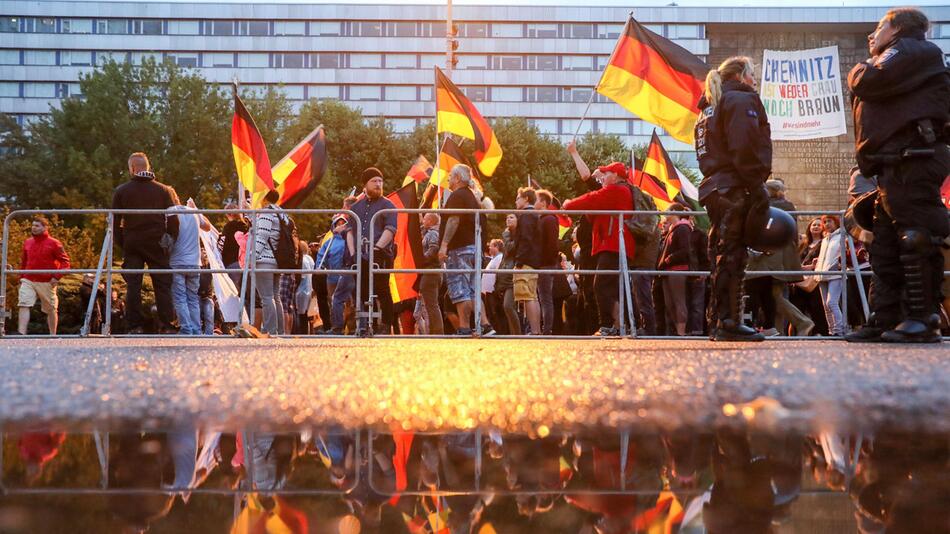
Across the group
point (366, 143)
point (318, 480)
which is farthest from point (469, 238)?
point (366, 143)

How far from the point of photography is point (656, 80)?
1306 centimetres

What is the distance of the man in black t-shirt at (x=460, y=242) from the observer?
1073cm

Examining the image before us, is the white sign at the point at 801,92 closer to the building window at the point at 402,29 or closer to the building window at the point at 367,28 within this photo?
the building window at the point at 402,29

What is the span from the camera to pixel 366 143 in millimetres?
50625

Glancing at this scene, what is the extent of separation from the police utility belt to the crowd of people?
12 mm

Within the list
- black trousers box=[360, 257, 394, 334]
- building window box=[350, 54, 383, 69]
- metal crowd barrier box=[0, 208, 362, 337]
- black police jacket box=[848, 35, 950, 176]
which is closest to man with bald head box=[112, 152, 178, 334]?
metal crowd barrier box=[0, 208, 362, 337]

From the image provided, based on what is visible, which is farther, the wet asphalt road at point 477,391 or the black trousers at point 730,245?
the black trousers at point 730,245

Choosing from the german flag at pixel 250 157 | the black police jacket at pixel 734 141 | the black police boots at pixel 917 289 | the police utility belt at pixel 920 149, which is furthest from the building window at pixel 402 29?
the black police boots at pixel 917 289

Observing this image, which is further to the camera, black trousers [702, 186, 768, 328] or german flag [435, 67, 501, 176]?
german flag [435, 67, 501, 176]

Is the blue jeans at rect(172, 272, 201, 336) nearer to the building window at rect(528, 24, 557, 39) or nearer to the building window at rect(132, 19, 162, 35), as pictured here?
the building window at rect(528, 24, 557, 39)

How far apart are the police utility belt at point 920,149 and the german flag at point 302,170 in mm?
10333

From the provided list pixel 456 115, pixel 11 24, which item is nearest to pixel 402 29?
pixel 11 24

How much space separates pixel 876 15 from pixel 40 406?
81.0m

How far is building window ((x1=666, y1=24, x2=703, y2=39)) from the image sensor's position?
79375 mm
